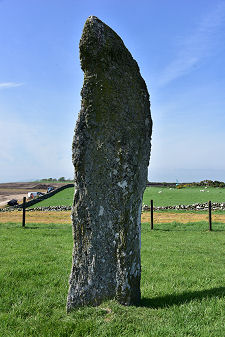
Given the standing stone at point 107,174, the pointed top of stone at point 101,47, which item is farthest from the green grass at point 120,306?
the pointed top of stone at point 101,47

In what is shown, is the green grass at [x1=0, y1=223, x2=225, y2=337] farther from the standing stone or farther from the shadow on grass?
the standing stone

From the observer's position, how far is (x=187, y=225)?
18969 mm

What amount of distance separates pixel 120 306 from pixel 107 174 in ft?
7.14

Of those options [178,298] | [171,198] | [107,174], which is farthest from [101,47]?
[171,198]

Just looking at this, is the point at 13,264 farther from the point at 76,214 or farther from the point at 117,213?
the point at 117,213

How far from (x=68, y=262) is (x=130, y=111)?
5.28 m

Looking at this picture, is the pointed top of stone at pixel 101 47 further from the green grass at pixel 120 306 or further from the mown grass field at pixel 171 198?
the mown grass field at pixel 171 198

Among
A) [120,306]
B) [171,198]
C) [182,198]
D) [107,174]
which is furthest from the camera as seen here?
[171,198]

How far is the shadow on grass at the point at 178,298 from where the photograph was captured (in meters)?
5.49

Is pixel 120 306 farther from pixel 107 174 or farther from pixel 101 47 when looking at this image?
pixel 101 47

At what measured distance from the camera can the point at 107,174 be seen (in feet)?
17.7

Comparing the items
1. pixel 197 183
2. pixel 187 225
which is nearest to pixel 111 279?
pixel 187 225

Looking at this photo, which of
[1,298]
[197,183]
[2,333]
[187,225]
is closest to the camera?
[2,333]

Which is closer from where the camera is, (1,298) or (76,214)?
(76,214)
